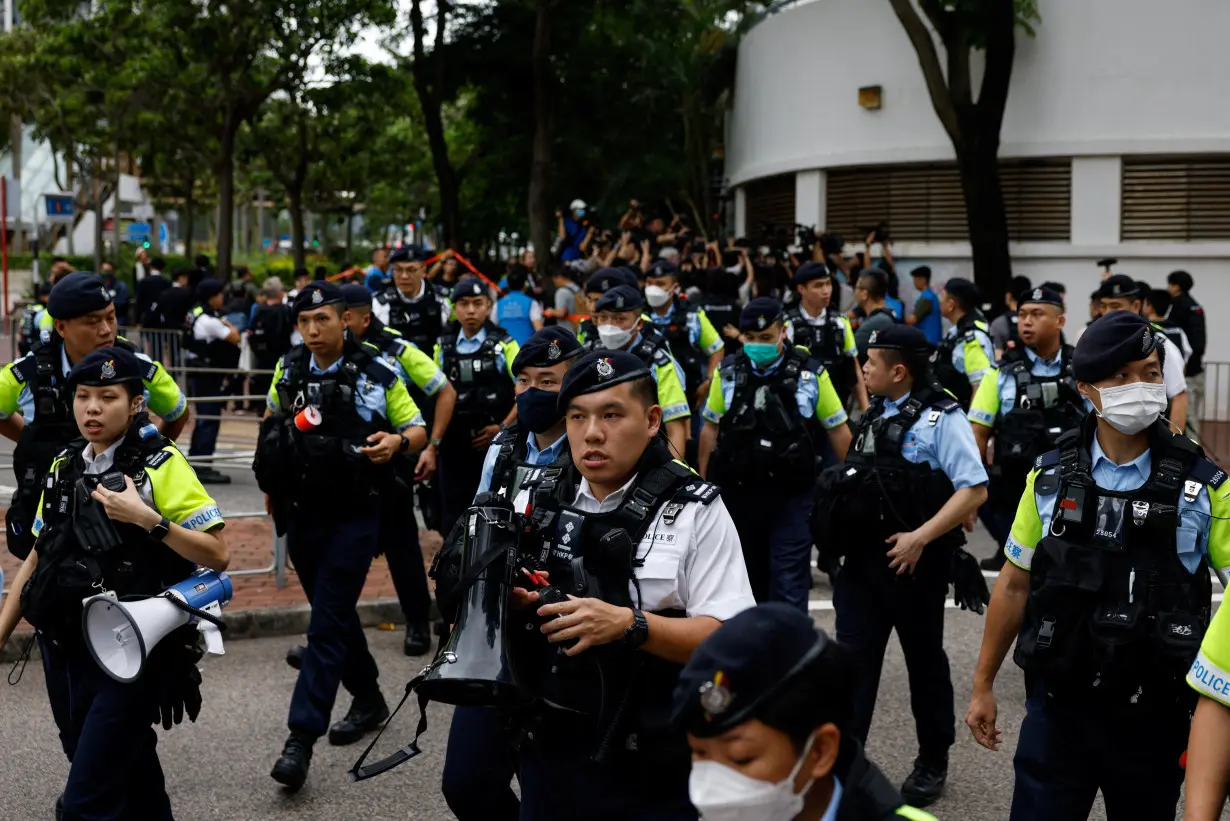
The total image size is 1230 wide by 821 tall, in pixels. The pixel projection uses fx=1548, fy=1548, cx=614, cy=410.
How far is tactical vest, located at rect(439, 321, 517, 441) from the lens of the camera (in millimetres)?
9367

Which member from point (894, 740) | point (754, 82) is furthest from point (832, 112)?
point (894, 740)

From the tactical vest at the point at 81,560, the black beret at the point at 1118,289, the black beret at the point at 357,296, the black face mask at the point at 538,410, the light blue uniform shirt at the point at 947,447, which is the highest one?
the black beret at the point at 1118,289

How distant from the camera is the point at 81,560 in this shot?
196 inches

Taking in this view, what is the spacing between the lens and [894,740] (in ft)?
23.1

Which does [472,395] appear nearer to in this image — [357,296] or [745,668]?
[357,296]

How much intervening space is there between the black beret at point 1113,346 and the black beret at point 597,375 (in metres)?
1.32

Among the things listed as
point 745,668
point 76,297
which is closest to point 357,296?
point 76,297

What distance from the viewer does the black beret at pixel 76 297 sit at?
21.6 ft

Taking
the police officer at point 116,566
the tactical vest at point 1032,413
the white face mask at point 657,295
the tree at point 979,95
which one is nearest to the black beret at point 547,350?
the police officer at point 116,566

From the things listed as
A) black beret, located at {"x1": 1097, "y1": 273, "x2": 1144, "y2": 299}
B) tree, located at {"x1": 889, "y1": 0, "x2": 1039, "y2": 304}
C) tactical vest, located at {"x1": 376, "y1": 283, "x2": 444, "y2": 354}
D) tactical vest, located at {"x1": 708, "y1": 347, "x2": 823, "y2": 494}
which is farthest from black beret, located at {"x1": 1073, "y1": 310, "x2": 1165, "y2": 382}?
tree, located at {"x1": 889, "y1": 0, "x2": 1039, "y2": 304}

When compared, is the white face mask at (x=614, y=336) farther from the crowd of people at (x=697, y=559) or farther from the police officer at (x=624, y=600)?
the police officer at (x=624, y=600)

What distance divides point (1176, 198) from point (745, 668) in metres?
18.7

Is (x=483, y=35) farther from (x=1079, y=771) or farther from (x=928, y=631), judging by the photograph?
(x=1079, y=771)

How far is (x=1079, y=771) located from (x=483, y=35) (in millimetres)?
25638
